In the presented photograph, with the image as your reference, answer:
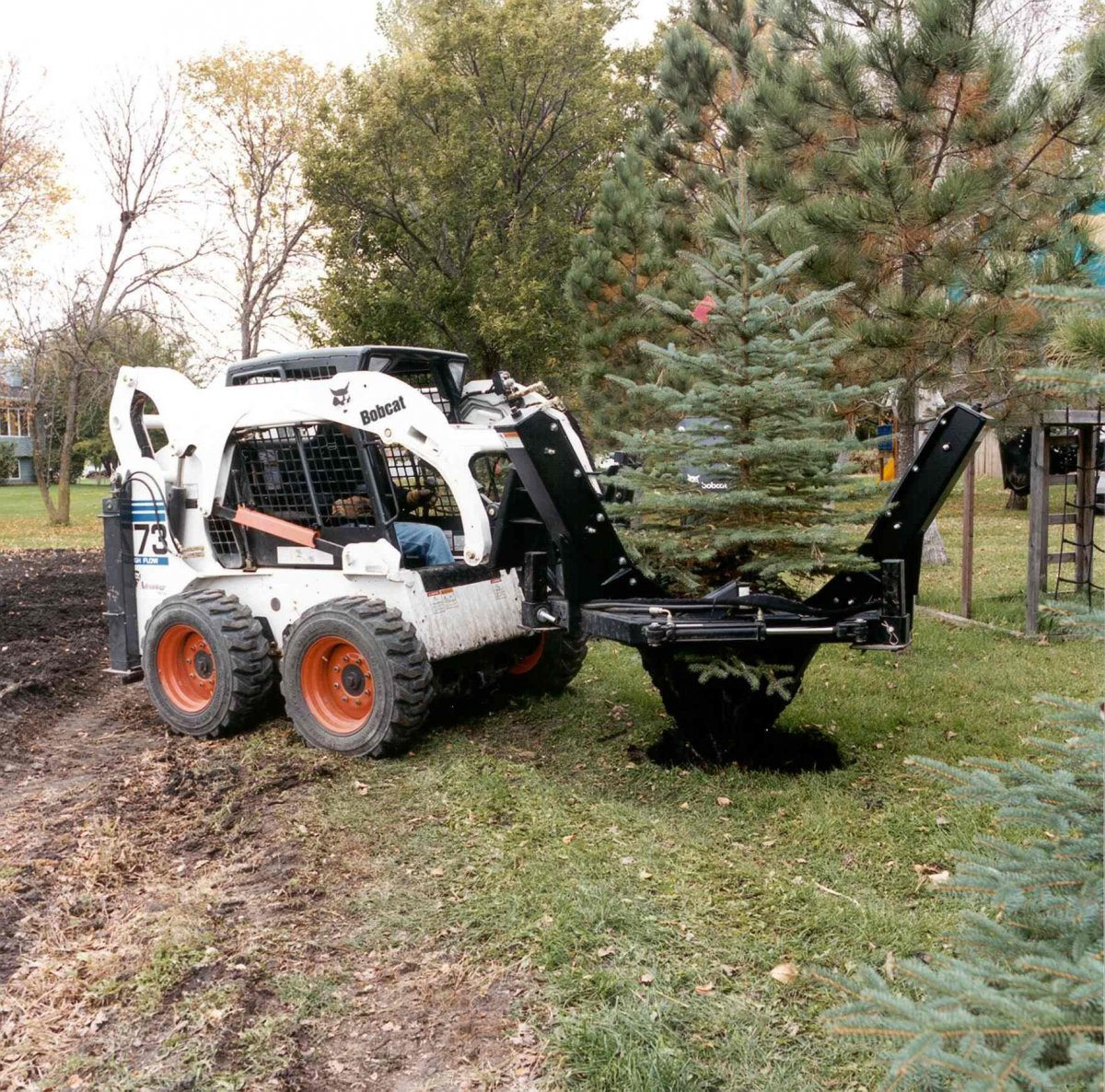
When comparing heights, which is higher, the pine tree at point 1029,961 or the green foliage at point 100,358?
the green foliage at point 100,358

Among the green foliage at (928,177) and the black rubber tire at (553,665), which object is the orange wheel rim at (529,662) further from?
the green foliage at (928,177)

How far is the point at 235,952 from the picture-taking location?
387cm

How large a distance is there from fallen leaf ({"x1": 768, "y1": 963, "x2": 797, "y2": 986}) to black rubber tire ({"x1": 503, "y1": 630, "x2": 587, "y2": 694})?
3.82 meters

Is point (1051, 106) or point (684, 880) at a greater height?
point (1051, 106)

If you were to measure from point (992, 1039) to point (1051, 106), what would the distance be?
29.8ft

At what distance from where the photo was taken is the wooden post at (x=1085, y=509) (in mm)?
9781

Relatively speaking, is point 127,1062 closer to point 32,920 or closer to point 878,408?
point 32,920

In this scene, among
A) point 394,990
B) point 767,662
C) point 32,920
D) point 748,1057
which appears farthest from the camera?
point 767,662

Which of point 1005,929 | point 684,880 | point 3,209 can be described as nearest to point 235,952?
point 684,880

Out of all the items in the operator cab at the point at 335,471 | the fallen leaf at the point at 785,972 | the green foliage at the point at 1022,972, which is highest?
the operator cab at the point at 335,471

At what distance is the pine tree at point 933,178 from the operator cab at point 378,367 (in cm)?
385

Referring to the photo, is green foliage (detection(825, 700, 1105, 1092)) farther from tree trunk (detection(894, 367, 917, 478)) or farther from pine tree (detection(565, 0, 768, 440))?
pine tree (detection(565, 0, 768, 440))

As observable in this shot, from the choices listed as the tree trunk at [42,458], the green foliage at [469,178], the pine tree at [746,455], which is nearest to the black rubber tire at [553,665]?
the pine tree at [746,455]

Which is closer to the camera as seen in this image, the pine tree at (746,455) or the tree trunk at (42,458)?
the pine tree at (746,455)
